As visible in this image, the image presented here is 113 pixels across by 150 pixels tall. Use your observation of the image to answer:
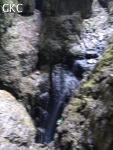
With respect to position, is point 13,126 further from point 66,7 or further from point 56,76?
point 66,7

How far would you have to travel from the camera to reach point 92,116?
3.63 meters

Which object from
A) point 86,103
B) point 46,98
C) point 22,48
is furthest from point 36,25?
point 86,103

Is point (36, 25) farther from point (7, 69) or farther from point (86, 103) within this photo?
point (86, 103)

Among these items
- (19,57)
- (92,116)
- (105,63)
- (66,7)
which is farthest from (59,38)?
(92,116)

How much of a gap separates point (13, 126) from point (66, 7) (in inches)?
333

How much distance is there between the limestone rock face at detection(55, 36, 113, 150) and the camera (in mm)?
3020

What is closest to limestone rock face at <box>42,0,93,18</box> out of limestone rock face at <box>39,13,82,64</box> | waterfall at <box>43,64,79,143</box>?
limestone rock face at <box>39,13,82,64</box>

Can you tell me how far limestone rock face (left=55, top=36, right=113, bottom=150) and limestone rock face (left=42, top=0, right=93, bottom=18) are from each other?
6.58 m

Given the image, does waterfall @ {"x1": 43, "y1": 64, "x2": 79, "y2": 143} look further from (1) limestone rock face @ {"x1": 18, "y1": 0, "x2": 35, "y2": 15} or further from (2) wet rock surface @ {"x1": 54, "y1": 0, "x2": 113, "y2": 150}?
(1) limestone rock face @ {"x1": 18, "y1": 0, "x2": 35, "y2": 15}

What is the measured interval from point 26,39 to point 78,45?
2.73 metres

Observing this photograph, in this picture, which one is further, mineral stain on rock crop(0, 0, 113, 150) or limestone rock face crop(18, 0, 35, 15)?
limestone rock face crop(18, 0, 35, 15)

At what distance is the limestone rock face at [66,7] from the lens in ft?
34.9

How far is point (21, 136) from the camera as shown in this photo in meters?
4.74

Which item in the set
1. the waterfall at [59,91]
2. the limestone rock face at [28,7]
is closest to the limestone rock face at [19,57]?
the limestone rock face at [28,7]
